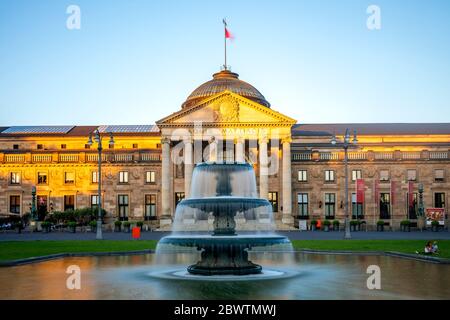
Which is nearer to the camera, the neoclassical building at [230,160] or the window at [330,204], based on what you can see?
the neoclassical building at [230,160]

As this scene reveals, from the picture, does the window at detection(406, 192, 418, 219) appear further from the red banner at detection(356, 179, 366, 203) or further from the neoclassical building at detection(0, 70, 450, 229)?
the red banner at detection(356, 179, 366, 203)

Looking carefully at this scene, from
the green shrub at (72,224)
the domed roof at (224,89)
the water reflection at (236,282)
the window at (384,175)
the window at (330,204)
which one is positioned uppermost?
the domed roof at (224,89)

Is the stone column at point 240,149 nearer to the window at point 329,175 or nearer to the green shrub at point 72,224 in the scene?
the window at point 329,175

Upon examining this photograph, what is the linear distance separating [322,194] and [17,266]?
56.8 m

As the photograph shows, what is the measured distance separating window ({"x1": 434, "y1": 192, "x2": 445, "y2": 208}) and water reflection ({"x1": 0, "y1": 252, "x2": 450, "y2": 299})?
53.5 metres

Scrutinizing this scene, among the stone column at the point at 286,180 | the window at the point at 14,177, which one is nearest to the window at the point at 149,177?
the window at the point at 14,177

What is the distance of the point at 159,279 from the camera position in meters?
20.0

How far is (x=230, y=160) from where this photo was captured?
77.7m

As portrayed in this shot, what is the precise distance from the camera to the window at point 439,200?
252ft

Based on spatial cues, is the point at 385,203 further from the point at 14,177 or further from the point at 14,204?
the point at 14,177

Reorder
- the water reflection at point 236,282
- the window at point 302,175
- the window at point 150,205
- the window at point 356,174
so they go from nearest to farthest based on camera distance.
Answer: the water reflection at point 236,282, the window at point 356,174, the window at point 302,175, the window at point 150,205

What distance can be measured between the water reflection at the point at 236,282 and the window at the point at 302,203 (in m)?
51.0

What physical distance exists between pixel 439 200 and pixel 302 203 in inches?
659
